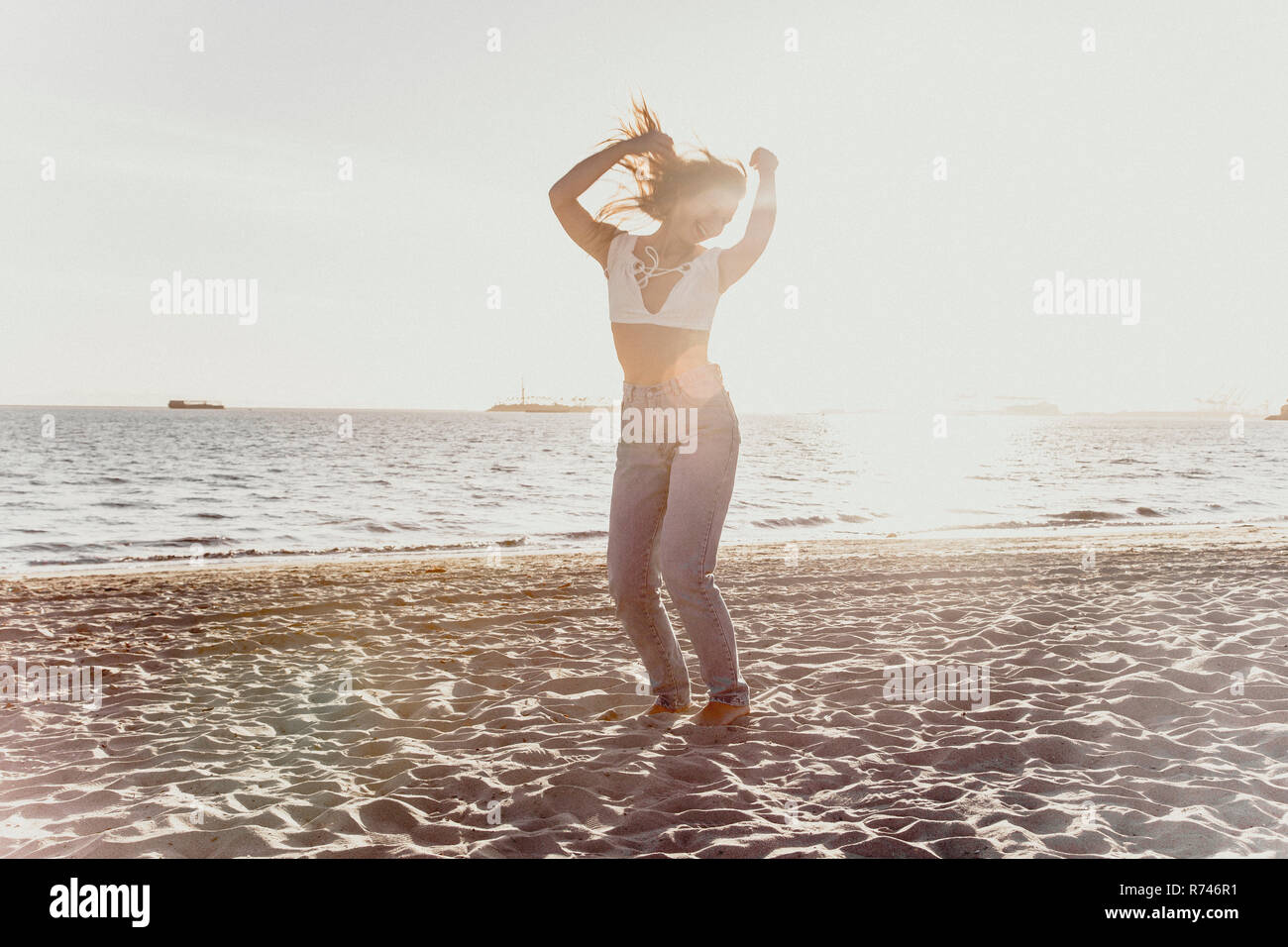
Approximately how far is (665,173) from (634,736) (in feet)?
8.11

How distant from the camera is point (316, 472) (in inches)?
1373

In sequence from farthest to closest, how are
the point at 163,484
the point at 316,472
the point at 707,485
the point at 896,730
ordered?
1. the point at 316,472
2. the point at 163,484
3. the point at 896,730
4. the point at 707,485

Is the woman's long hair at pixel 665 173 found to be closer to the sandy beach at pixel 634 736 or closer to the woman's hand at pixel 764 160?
the woman's hand at pixel 764 160

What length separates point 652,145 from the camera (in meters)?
3.51

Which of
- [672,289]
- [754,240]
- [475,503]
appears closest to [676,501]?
[672,289]

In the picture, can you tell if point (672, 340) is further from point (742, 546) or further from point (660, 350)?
point (742, 546)

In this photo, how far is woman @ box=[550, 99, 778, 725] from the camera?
11.5ft

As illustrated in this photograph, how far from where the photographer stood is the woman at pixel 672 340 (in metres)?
3.51

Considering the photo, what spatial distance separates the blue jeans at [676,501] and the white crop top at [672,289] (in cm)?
23

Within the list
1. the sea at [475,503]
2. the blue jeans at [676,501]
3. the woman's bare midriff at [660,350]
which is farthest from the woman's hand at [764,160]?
the sea at [475,503]
